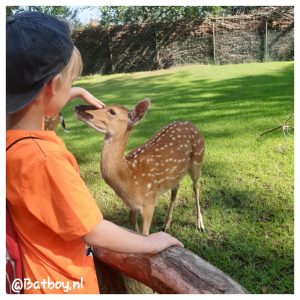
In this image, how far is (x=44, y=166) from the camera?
749mm

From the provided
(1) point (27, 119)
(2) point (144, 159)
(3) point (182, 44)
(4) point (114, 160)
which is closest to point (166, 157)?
(2) point (144, 159)

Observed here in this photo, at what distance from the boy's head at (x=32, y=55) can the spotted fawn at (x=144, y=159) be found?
0.30 metres

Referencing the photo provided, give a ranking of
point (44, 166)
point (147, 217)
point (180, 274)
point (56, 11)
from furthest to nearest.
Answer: point (147, 217)
point (56, 11)
point (180, 274)
point (44, 166)

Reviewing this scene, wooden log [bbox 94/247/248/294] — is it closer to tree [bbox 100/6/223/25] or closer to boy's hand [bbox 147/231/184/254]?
boy's hand [bbox 147/231/184/254]

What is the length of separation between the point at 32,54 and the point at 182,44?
58cm

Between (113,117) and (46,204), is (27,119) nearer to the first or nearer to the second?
(46,204)

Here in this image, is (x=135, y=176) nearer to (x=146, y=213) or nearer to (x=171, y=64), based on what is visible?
(x=146, y=213)

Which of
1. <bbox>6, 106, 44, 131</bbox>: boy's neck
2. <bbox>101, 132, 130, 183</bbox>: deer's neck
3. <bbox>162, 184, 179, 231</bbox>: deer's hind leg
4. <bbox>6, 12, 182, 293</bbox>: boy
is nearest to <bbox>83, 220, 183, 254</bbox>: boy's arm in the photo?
<bbox>6, 12, 182, 293</bbox>: boy

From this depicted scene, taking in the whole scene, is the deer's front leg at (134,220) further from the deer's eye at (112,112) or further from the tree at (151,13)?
the tree at (151,13)

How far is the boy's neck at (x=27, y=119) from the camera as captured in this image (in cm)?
81
